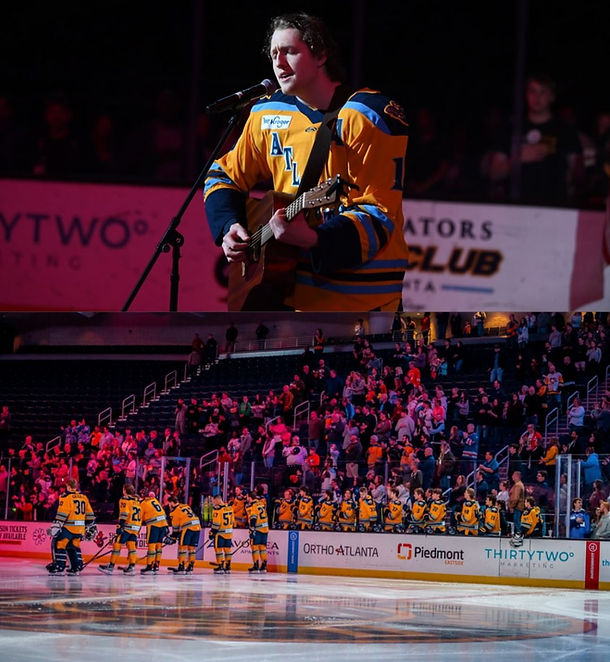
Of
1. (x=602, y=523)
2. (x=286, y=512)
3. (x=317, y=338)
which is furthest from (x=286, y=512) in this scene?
(x=317, y=338)

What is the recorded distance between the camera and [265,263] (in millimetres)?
7879

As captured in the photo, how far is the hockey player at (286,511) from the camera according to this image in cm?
1692

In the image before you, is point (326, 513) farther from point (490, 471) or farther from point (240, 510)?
point (490, 471)

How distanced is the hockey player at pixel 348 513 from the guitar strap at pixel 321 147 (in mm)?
9470

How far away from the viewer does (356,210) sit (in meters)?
7.96

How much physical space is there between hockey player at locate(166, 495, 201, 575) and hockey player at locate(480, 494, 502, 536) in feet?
12.9

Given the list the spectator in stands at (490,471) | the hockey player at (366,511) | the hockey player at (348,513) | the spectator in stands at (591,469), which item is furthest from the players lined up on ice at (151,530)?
the spectator in stands at (591,469)

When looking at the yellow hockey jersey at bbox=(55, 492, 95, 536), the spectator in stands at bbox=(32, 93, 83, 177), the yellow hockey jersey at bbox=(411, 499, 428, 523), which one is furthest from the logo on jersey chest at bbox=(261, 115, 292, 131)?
the yellow hockey jersey at bbox=(411, 499, 428, 523)

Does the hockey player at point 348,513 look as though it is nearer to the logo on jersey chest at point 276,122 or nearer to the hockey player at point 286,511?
the hockey player at point 286,511

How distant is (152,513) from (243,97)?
800 centimetres

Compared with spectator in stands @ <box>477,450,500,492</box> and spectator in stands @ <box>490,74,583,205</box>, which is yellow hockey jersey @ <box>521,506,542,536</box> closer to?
spectator in stands @ <box>477,450,500,492</box>

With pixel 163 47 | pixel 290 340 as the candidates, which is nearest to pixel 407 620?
pixel 290 340

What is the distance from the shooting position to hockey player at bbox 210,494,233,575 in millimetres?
15484

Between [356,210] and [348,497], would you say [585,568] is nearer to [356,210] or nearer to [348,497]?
[348,497]
